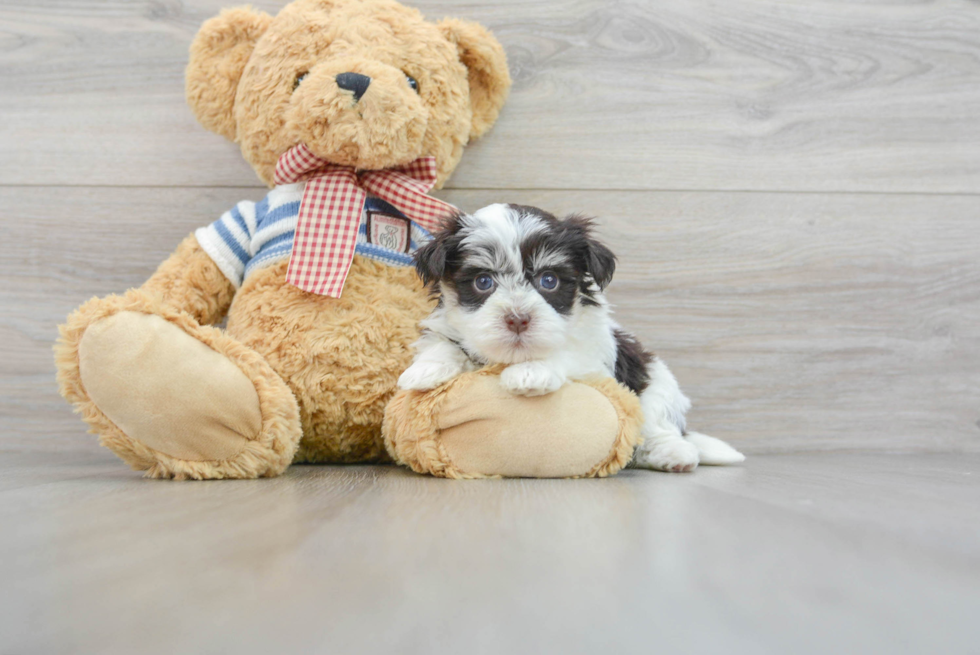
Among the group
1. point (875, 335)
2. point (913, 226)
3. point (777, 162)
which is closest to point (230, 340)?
point (777, 162)

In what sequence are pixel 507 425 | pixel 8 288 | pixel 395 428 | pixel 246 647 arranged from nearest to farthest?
pixel 246 647 < pixel 507 425 < pixel 395 428 < pixel 8 288

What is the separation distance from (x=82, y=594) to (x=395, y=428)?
0.67 metres

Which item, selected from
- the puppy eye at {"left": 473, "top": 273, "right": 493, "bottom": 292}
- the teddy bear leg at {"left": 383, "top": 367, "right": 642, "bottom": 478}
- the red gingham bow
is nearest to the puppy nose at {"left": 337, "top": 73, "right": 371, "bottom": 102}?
the red gingham bow

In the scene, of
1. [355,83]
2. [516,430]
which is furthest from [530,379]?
[355,83]

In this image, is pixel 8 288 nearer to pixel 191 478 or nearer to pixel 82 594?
pixel 191 478

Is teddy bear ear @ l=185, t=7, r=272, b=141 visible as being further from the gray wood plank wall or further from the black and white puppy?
the black and white puppy

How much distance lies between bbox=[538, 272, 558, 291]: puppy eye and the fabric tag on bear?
0.36 m

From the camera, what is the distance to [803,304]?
1.66 meters

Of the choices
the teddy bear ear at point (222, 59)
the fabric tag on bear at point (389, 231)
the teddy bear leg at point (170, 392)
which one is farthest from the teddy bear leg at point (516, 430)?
the teddy bear ear at point (222, 59)

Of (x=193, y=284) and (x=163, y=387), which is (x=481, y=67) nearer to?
(x=193, y=284)

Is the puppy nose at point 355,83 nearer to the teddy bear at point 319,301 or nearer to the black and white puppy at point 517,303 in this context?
the teddy bear at point 319,301

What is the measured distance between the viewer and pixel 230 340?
1.15m

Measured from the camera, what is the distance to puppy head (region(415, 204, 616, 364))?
1.08m

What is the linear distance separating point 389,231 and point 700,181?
76cm
